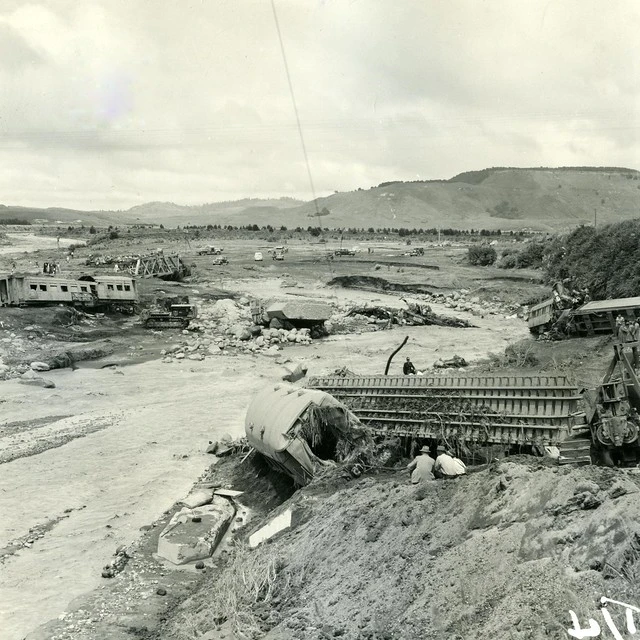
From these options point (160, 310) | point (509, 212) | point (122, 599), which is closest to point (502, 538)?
point (122, 599)

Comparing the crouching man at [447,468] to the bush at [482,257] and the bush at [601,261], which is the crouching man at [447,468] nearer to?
the bush at [601,261]

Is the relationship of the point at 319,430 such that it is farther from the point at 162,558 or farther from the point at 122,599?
the point at 122,599

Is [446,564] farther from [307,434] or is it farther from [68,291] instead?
[68,291]

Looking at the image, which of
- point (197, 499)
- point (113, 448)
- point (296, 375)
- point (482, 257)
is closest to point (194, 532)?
point (197, 499)

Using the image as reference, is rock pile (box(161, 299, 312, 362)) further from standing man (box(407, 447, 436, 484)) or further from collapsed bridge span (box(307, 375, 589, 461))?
standing man (box(407, 447, 436, 484))

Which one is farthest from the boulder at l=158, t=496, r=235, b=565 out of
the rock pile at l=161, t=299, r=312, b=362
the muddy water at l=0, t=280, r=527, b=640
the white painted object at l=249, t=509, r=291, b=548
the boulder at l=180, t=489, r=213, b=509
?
the rock pile at l=161, t=299, r=312, b=362

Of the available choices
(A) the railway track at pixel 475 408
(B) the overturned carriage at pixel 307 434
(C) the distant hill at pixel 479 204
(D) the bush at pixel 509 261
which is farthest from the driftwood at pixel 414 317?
(C) the distant hill at pixel 479 204
